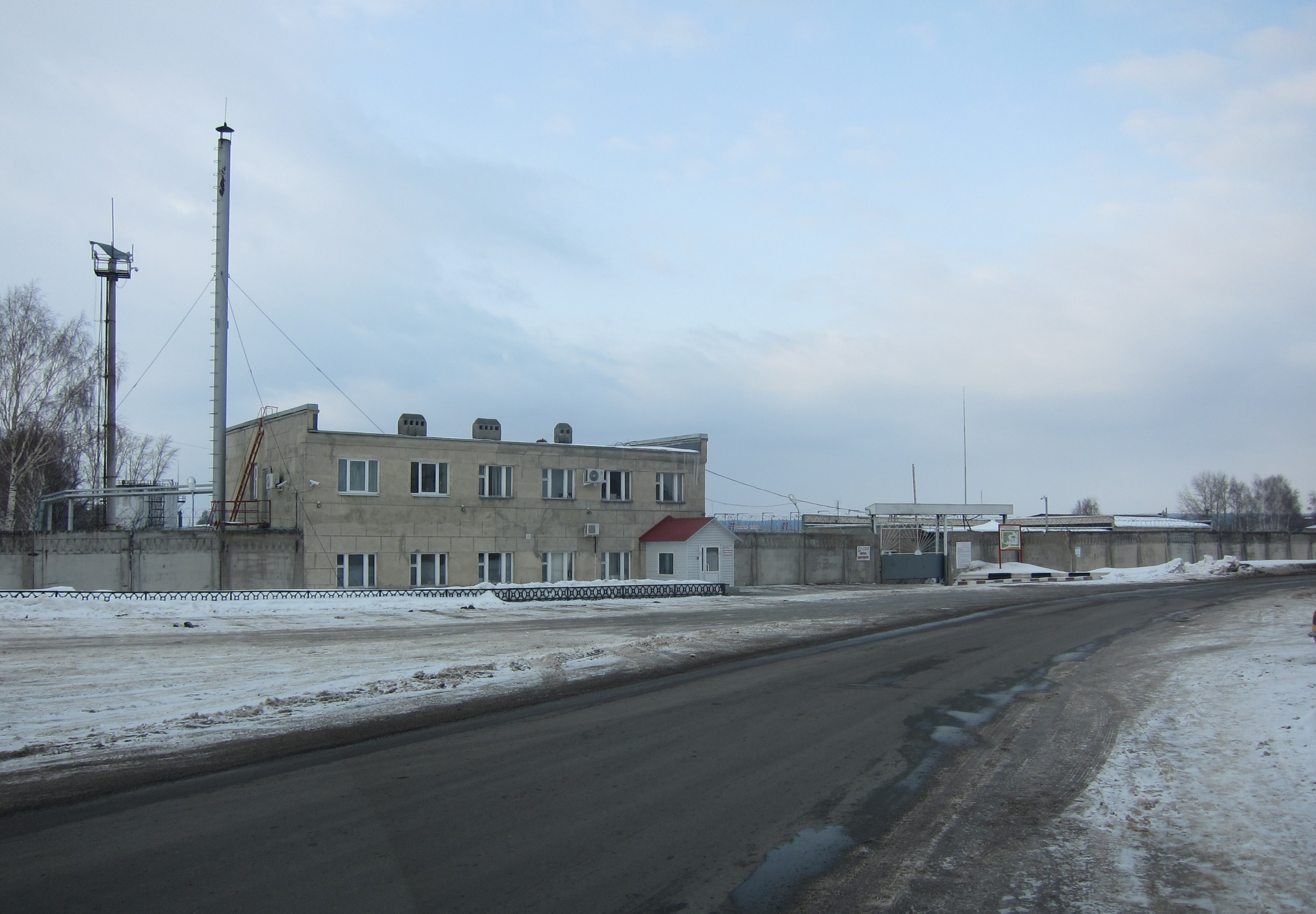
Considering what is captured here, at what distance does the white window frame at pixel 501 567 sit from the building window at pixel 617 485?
580 centimetres

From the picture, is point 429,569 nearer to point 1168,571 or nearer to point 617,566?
point 617,566

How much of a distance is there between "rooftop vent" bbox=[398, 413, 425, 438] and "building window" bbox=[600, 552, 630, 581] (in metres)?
10.3

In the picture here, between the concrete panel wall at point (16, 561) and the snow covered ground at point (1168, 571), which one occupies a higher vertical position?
the concrete panel wall at point (16, 561)

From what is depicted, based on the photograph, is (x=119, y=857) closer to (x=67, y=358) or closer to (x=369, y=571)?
(x=369, y=571)

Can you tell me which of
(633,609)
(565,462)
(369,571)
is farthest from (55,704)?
(565,462)

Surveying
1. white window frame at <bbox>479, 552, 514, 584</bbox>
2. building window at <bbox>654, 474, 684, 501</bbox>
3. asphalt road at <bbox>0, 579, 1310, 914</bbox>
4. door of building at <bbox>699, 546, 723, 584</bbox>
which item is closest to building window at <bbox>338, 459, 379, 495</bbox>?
white window frame at <bbox>479, 552, 514, 584</bbox>

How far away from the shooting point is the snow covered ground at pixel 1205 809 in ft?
19.0

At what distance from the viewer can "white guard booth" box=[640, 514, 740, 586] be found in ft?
145

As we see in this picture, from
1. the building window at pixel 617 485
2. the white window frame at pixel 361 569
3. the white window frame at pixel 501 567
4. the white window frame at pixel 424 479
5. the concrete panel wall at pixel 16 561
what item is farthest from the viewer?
the building window at pixel 617 485

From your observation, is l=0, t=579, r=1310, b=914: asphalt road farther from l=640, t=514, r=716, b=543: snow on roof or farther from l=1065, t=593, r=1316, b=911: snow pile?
l=640, t=514, r=716, b=543: snow on roof

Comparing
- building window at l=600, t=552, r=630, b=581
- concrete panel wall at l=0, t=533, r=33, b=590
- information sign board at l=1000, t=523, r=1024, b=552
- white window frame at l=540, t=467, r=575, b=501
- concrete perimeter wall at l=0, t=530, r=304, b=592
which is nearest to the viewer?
concrete panel wall at l=0, t=533, r=33, b=590

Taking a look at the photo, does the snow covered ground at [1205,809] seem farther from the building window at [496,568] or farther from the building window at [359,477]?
the building window at [359,477]

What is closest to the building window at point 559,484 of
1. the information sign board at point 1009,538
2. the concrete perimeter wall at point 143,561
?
the concrete perimeter wall at point 143,561

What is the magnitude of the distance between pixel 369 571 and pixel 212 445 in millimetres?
8293
